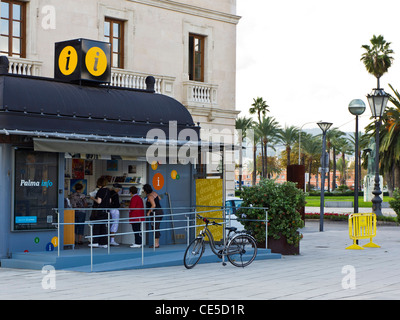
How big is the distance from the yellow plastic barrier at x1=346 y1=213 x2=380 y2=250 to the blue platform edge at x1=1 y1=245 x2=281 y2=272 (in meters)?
5.69

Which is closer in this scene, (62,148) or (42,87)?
(62,148)

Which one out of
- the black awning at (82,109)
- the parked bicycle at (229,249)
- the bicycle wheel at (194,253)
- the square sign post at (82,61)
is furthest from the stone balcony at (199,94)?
the bicycle wheel at (194,253)

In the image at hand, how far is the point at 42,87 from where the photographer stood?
1673cm

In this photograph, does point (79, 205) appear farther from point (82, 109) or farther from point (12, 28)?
point (12, 28)

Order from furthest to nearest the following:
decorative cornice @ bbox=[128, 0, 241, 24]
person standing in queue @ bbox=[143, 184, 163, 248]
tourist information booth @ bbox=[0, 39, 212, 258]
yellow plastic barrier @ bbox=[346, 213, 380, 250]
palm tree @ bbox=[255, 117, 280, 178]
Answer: palm tree @ bbox=[255, 117, 280, 178] < decorative cornice @ bbox=[128, 0, 241, 24] < yellow plastic barrier @ bbox=[346, 213, 380, 250] < person standing in queue @ bbox=[143, 184, 163, 248] < tourist information booth @ bbox=[0, 39, 212, 258]

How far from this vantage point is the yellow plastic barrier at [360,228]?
20192mm

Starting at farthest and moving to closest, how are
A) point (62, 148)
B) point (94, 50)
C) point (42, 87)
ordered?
point (94, 50) → point (42, 87) → point (62, 148)

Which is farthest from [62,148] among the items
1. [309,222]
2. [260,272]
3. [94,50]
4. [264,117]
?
[264,117]

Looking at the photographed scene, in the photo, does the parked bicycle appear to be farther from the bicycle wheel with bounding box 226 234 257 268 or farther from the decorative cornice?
the decorative cornice

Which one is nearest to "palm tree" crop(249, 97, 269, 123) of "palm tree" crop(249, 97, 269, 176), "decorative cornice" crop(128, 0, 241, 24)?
"palm tree" crop(249, 97, 269, 176)

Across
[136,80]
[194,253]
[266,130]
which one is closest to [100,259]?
[194,253]

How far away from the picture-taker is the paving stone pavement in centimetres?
1077
